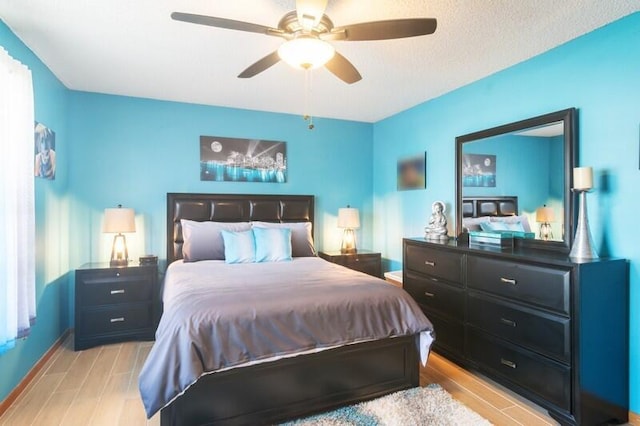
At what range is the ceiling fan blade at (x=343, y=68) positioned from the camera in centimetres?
225

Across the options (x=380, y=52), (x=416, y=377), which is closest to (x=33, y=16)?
(x=380, y=52)

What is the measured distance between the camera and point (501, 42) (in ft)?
8.53

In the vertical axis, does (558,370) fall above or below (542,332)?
below

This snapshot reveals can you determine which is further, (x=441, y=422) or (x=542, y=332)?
(x=542, y=332)

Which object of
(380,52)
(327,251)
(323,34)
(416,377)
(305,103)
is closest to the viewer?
(323,34)

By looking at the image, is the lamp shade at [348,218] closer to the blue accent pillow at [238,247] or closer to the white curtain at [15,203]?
the blue accent pillow at [238,247]

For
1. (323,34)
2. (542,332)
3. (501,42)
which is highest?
(501,42)

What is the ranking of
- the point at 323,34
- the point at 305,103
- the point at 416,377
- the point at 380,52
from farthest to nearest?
the point at 305,103 → the point at 380,52 → the point at 416,377 → the point at 323,34

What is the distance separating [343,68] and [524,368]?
2.40 metres

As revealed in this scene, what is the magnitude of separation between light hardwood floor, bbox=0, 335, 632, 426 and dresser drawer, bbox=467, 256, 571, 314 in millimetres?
733

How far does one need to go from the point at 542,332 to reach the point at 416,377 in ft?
2.98

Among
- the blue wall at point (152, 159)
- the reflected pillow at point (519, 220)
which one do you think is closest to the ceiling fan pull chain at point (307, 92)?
the blue wall at point (152, 159)

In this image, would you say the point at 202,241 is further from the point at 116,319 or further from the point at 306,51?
the point at 306,51

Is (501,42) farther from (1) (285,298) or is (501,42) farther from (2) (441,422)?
(2) (441,422)
